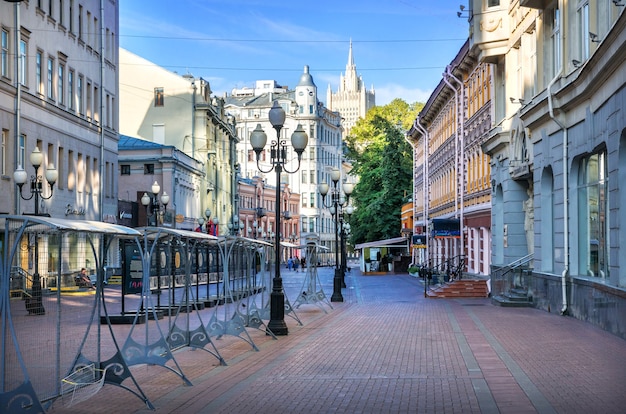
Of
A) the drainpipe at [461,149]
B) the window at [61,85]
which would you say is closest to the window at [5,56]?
the window at [61,85]

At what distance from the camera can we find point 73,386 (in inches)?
402

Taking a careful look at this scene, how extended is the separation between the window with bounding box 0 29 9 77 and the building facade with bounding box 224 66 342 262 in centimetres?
8909

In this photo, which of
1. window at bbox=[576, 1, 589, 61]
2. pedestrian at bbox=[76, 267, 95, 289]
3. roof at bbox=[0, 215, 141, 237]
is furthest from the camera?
window at bbox=[576, 1, 589, 61]

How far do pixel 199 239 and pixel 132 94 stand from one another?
187 feet

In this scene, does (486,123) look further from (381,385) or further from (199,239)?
(381,385)

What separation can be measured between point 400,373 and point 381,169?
6388cm

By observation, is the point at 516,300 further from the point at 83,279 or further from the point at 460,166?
the point at 460,166

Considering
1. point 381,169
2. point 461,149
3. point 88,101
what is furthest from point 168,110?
point 461,149

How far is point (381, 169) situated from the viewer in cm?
7650

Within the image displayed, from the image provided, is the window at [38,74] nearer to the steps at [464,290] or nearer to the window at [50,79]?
the window at [50,79]

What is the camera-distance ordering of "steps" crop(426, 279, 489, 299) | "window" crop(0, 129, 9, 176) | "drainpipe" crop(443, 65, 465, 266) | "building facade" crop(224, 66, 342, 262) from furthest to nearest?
"building facade" crop(224, 66, 342, 262) < "drainpipe" crop(443, 65, 465, 266) < "steps" crop(426, 279, 489, 299) < "window" crop(0, 129, 9, 176)

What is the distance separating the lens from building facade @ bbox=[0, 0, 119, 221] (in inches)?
1367

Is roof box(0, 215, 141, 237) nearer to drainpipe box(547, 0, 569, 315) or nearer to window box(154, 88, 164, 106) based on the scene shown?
drainpipe box(547, 0, 569, 315)

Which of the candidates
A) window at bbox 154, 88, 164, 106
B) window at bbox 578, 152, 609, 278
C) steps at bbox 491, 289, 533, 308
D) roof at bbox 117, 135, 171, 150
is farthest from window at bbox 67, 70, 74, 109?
window at bbox 154, 88, 164, 106
